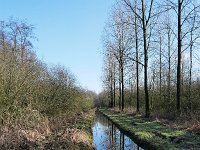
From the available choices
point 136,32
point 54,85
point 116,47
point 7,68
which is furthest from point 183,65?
point 7,68

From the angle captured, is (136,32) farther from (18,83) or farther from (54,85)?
(18,83)

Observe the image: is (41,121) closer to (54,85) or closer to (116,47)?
(54,85)

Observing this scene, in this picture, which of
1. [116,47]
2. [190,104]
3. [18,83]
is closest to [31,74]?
[18,83]

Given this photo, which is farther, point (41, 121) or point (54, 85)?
point (54, 85)

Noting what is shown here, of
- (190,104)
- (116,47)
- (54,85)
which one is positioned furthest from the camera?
(116,47)

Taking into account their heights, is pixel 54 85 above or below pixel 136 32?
below

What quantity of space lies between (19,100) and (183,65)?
41192 mm

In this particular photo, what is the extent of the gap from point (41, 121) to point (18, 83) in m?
2.56

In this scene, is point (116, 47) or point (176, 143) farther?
point (116, 47)

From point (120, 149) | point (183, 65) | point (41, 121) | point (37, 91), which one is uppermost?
point (183, 65)

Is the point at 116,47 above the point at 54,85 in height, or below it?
above

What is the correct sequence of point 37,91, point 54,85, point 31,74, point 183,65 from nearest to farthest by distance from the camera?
point 31,74 < point 37,91 < point 54,85 < point 183,65

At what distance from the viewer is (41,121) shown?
1739 cm

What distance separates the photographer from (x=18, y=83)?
51.5ft
